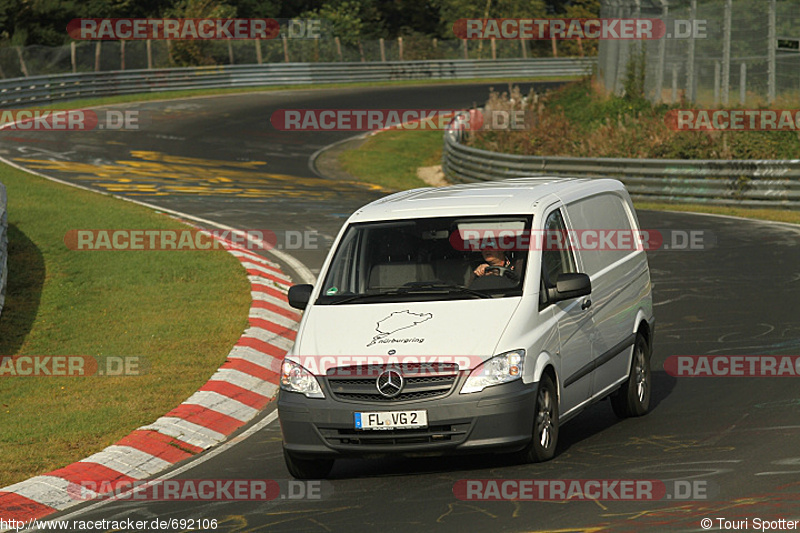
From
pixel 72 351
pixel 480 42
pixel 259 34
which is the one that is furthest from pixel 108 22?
pixel 72 351

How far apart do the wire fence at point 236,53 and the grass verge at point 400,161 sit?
53.5ft

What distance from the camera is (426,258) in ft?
30.4

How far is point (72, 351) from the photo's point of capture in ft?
45.1

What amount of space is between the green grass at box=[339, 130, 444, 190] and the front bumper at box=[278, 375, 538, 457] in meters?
22.7

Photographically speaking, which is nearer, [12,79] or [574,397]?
[574,397]

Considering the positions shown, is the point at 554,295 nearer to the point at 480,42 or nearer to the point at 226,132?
the point at 226,132

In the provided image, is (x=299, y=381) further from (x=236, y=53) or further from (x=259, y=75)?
(x=236, y=53)

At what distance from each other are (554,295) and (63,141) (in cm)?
3028
